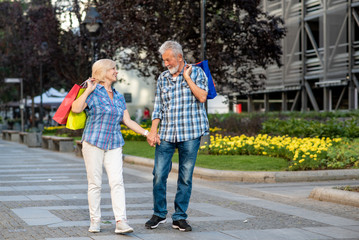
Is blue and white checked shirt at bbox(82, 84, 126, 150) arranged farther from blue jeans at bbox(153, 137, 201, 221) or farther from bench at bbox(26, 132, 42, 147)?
bench at bbox(26, 132, 42, 147)

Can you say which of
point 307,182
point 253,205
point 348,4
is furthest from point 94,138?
point 348,4

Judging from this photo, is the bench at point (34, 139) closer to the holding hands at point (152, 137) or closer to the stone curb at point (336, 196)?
the stone curb at point (336, 196)

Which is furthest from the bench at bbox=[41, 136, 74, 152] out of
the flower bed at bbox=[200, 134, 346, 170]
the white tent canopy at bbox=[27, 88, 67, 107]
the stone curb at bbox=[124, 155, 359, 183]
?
the white tent canopy at bbox=[27, 88, 67, 107]

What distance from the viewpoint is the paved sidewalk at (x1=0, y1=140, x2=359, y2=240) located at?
655 cm

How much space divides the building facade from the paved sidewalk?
21.1 meters

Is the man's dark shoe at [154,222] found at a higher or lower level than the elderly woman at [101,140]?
lower

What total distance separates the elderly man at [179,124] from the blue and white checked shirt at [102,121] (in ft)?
1.31

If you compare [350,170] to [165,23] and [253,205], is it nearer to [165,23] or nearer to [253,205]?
[253,205]

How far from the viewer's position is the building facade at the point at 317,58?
3153 cm

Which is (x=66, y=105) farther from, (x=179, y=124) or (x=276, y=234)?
(x=276, y=234)

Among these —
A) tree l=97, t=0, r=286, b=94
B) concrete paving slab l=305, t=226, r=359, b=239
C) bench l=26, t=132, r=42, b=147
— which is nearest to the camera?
concrete paving slab l=305, t=226, r=359, b=239

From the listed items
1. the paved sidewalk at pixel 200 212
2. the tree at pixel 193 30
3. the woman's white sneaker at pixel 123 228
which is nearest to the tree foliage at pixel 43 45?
the tree at pixel 193 30

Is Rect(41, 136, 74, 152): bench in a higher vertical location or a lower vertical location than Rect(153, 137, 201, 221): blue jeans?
lower

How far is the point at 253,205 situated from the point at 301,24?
28.1 m
